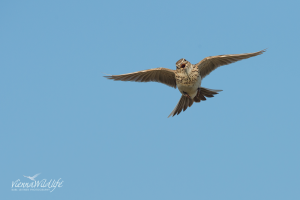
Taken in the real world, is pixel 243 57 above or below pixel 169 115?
above

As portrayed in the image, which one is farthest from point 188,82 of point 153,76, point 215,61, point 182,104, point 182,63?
point 153,76

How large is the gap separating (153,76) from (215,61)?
112 inches

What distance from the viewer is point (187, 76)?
15445 millimetres

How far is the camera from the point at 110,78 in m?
16.7

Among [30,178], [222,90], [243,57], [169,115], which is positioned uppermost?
[243,57]

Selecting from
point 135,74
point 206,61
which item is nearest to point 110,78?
point 135,74

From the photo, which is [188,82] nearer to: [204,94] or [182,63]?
[182,63]

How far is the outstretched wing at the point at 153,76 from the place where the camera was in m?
16.6

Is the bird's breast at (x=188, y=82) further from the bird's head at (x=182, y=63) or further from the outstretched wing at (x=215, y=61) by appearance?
the outstretched wing at (x=215, y=61)

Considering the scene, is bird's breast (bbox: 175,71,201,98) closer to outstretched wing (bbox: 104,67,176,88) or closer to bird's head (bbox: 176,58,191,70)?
bird's head (bbox: 176,58,191,70)

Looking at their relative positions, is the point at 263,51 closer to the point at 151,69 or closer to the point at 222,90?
the point at 222,90

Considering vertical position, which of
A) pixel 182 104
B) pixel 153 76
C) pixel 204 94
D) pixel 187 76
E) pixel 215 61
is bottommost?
pixel 182 104

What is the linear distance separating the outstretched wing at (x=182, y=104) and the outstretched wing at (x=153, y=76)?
0.72 meters

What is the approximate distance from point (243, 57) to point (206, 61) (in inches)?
58.3
